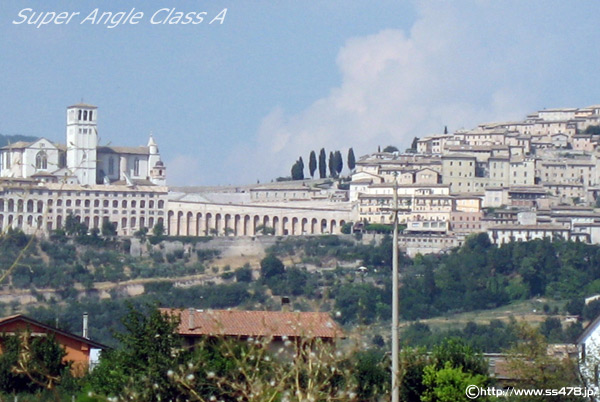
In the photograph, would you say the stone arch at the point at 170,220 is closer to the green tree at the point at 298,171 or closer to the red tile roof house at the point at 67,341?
the green tree at the point at 298,171

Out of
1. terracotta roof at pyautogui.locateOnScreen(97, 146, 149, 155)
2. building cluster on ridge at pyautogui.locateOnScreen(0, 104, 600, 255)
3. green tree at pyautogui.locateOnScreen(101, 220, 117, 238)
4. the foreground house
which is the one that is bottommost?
the foreground house

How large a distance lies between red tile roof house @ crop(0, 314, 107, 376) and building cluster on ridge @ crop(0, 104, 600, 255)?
178 feet

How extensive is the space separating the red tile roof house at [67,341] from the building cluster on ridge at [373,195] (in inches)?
2139

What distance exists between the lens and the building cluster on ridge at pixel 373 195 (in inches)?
3174

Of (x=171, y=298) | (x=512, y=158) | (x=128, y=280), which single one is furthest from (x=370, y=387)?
(x=512, y=158)

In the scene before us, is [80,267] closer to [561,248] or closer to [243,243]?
[243,243]

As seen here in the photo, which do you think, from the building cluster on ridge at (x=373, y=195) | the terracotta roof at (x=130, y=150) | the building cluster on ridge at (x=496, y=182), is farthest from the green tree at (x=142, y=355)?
the terracotta roof at (x=130, y=150)

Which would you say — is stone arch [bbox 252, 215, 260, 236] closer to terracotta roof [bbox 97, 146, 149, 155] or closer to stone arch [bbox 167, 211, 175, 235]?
stone arch [bbox 167, 211, 175, 235]

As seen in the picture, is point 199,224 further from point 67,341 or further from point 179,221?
point 67,341

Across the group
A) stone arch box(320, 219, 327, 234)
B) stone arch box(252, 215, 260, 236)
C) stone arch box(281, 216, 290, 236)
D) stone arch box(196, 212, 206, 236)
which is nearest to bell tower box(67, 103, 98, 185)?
stone arch box(196, 212, 206, 236)

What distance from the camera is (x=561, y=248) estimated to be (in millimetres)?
76312

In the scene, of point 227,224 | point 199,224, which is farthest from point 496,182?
point 199,224

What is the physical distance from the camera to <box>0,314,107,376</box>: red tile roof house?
20.9 meters

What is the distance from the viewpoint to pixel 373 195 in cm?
8194
